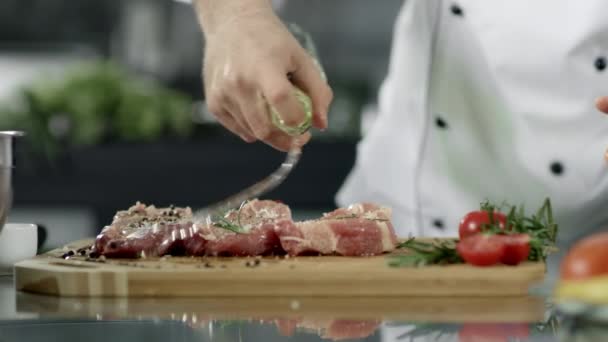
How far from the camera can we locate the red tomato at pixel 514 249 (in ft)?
4.81

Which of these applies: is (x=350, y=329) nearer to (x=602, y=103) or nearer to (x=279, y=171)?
(x=279, y=171)

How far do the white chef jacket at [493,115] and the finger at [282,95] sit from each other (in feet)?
2.55

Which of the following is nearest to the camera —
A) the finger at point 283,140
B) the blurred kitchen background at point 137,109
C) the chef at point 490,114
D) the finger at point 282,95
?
the finger at point 282,95

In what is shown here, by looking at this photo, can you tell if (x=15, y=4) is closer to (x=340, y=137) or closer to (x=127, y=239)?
(x=340, y=137)

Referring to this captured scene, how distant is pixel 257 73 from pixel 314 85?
10 centimetres

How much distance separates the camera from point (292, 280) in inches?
55.8

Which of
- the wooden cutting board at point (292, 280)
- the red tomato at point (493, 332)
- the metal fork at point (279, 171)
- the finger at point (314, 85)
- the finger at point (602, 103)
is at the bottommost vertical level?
the red tomato at point (493, 332)

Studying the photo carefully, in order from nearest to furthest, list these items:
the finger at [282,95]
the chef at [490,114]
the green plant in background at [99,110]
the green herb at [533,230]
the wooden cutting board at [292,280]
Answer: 1. the wooden cutting board at [292,280]
2. the green herb at [533,230]
3. the finger at [282,95]
4. the chef at [490,114]
5. the green plant in background at [99,110]

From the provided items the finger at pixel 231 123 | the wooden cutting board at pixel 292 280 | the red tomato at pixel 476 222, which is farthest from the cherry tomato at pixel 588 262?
the finger at pixel 231 123

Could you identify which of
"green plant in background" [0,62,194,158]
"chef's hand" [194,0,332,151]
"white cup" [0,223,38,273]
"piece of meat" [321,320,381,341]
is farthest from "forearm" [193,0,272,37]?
"green plant in background" [0,62,194,158]

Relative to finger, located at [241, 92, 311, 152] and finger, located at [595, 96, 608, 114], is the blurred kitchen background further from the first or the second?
finger, located at [595, 96, 608, 114]

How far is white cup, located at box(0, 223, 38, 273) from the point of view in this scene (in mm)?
1692

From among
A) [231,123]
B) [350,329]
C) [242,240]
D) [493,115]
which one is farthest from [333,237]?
[493,115]

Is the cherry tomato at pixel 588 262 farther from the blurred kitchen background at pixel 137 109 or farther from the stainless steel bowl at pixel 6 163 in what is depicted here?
the blurred kitchen background at pixel 137 109
